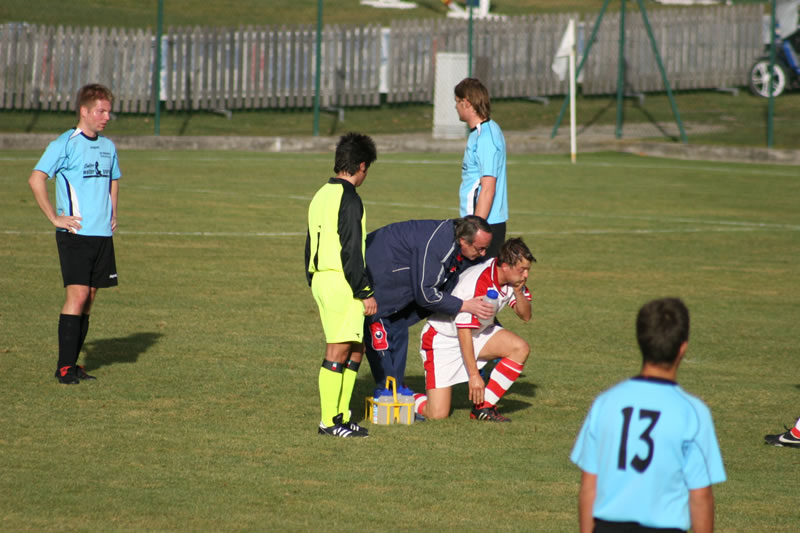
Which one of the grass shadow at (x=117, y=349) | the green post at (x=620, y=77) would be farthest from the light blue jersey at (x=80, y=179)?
the green post at (x=620, y=77)

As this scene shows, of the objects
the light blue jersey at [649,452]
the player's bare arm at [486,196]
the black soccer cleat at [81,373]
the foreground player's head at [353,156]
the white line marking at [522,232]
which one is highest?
the foreground player's head at [353,156]

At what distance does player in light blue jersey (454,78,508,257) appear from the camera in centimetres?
870

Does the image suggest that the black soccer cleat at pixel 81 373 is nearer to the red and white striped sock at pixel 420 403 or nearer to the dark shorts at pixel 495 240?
the red and white striped sock at pixel 420 403

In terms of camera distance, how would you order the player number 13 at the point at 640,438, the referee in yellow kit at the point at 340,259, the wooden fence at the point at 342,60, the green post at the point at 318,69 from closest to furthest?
the player number 13 at the point at 640,438 < the referee in yellow kit at the point at 340,259 < the wooden fence at the point at 342,60 < the green post at the point at 318,69

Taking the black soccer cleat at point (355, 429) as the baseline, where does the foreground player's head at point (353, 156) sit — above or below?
above

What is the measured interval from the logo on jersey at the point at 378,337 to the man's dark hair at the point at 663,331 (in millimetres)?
4252

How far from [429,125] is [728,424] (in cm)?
2446

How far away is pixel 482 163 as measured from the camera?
8.80m

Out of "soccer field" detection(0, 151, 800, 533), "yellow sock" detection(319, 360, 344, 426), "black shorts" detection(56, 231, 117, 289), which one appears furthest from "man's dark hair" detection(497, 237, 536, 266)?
"black shorts" detection(56, 231, 117, 289)

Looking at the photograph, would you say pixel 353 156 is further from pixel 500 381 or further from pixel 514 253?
pixel 500 381

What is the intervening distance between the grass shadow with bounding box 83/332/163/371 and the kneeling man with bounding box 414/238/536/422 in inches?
101

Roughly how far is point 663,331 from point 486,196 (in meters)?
5.09

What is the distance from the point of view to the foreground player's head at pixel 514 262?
24.8 feet

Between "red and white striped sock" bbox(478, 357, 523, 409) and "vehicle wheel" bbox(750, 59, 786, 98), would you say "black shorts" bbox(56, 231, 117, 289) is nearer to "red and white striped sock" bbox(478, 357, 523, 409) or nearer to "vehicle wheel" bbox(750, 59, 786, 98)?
"red and white striped sock" bbox(478, 357, 523, 409)
